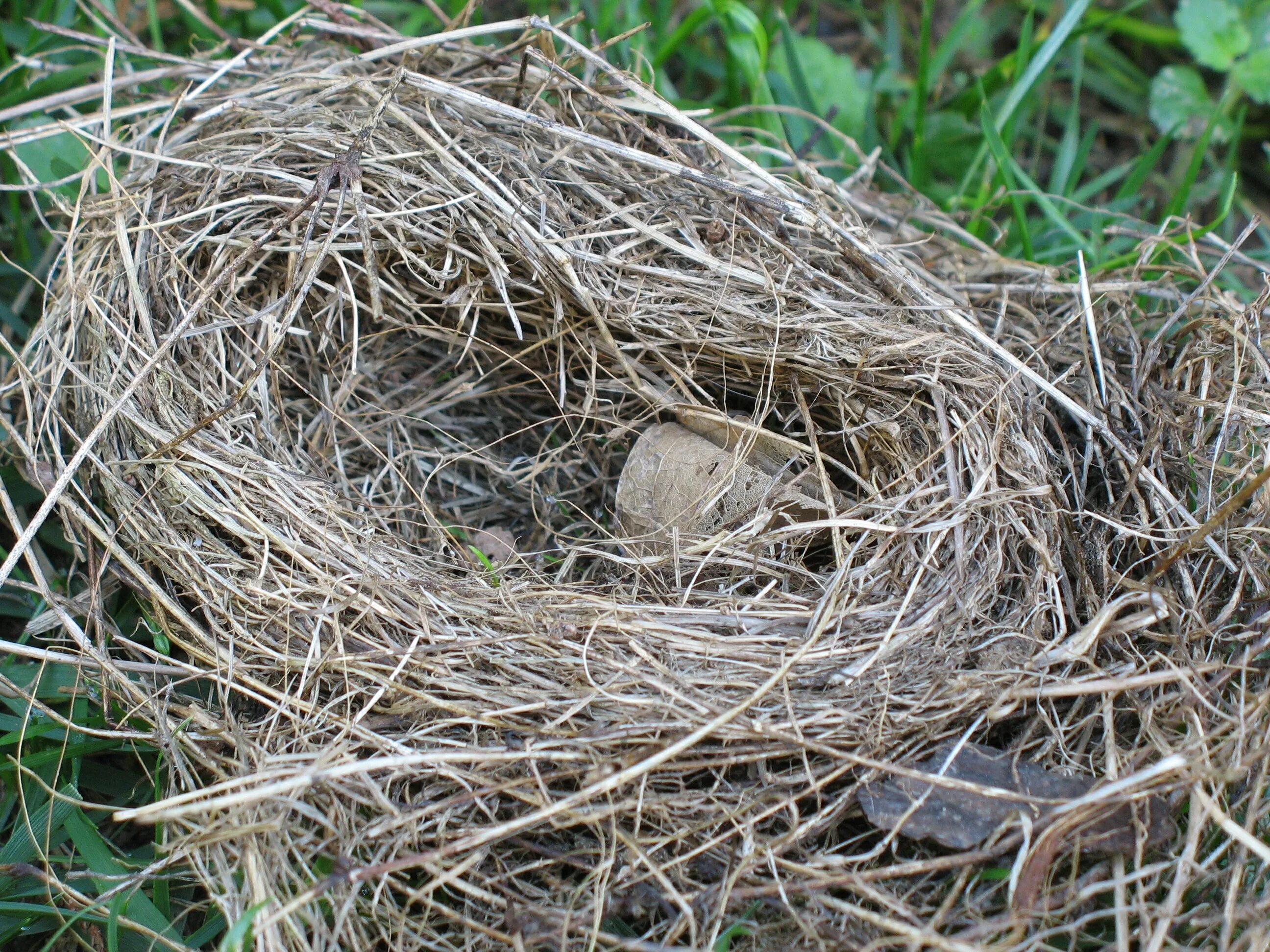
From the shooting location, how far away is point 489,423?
2268mm

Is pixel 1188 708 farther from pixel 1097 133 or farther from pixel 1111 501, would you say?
pixel 1097 133

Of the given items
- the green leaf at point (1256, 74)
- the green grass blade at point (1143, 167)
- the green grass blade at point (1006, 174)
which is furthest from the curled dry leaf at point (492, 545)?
the green leaf at point (1256, 74)

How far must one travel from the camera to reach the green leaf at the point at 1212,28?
268 centimetres

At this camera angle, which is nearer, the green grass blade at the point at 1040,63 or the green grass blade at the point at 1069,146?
the green grass blade at the point at 1040,63

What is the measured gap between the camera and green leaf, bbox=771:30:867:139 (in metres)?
2.76

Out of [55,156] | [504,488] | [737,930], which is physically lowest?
[737,930]

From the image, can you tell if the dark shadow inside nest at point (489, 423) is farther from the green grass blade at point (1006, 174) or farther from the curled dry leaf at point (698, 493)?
the green grass blade at point (1006, 174)

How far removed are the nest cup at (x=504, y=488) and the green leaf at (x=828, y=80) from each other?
0.74m

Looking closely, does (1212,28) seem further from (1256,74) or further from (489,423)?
(489,423)

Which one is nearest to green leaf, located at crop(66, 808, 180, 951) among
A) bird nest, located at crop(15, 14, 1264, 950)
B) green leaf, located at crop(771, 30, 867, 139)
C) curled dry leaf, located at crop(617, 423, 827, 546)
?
bird nest, located at crop(15, 14, 1264, 950)

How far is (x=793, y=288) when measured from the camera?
6.57ft

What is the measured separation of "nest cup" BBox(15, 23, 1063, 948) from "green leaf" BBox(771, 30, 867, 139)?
0.74 metres

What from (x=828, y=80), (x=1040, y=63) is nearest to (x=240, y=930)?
(x=828, y=80)

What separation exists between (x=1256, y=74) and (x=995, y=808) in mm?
2347
